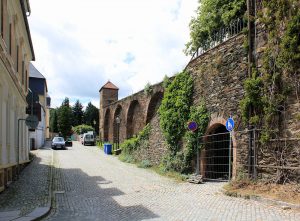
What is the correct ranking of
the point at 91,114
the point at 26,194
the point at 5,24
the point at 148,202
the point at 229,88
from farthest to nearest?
the point at 91,114
the point at 229,88
the point at 5,24
the point at 26,194
the point at 148,202

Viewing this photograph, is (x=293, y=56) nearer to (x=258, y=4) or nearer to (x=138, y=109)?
(x=258, y=4)

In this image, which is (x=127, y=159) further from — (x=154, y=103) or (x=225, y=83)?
(x=225, y=83)

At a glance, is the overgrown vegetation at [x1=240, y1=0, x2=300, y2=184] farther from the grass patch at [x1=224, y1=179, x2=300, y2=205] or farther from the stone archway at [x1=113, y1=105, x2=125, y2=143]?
the stone archway at [x1=113, y1=105, x2=125, y2=143]

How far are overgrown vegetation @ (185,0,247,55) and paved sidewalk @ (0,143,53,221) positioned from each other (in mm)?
11270

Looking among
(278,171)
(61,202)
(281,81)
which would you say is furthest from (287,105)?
(61,202)

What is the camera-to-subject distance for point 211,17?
24.4 m

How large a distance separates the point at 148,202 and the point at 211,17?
16.1 m

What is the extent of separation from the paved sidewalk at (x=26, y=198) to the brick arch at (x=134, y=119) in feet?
55.4

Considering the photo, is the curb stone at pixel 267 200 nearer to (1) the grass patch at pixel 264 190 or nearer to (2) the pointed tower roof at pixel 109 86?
(1) the grass patch at pixel 264 190

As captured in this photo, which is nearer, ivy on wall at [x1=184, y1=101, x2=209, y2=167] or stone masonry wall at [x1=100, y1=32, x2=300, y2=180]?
stone masonry wall at [x1=100, y1=32, x2=300, y2=180]

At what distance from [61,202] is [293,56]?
8.30 meters

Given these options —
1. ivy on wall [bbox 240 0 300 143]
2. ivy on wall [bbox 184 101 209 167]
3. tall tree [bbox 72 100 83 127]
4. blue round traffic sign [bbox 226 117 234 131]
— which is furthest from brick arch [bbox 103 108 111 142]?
tall tree [bbox 72 100 83 127]

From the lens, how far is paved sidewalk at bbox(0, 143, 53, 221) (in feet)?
30.2

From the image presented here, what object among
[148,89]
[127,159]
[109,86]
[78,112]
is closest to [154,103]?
[148,89]
